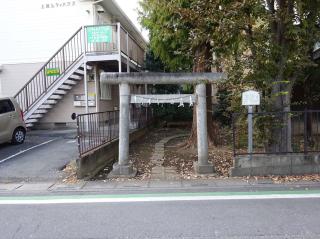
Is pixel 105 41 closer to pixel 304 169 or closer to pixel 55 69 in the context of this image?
pixel 55 69

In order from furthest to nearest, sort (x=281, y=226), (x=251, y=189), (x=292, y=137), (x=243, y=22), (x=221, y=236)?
(x=292, y=137) < (x=243, y=22) < (x=251, y=189) < (x=281, y=226) < (x=221, y=236)

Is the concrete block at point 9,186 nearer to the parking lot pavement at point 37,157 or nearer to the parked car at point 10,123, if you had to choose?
the parking lot pavement at point 37,157

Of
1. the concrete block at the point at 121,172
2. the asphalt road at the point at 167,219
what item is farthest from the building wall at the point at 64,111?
the asphalt road at the point at 167,219

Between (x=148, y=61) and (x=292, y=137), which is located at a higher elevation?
(x=148, y=61)

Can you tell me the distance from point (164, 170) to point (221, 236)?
4370 mm

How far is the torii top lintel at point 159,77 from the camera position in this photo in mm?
8422

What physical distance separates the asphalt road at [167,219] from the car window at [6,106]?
20.2 feet

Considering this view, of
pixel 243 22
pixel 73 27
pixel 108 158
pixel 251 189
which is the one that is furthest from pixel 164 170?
pixel 73 27

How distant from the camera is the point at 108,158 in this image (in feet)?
33.1

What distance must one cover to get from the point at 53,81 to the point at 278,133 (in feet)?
32.4

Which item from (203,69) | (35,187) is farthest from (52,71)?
(35,187)

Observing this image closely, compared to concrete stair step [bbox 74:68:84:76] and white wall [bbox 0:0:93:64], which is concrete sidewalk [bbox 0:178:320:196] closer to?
concrete stair step [bbox 74:68:84:76]

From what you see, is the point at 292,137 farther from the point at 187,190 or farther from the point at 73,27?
the point at 73,27

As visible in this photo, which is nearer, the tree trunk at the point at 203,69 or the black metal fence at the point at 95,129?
the black metal fence at the point at 95,129
